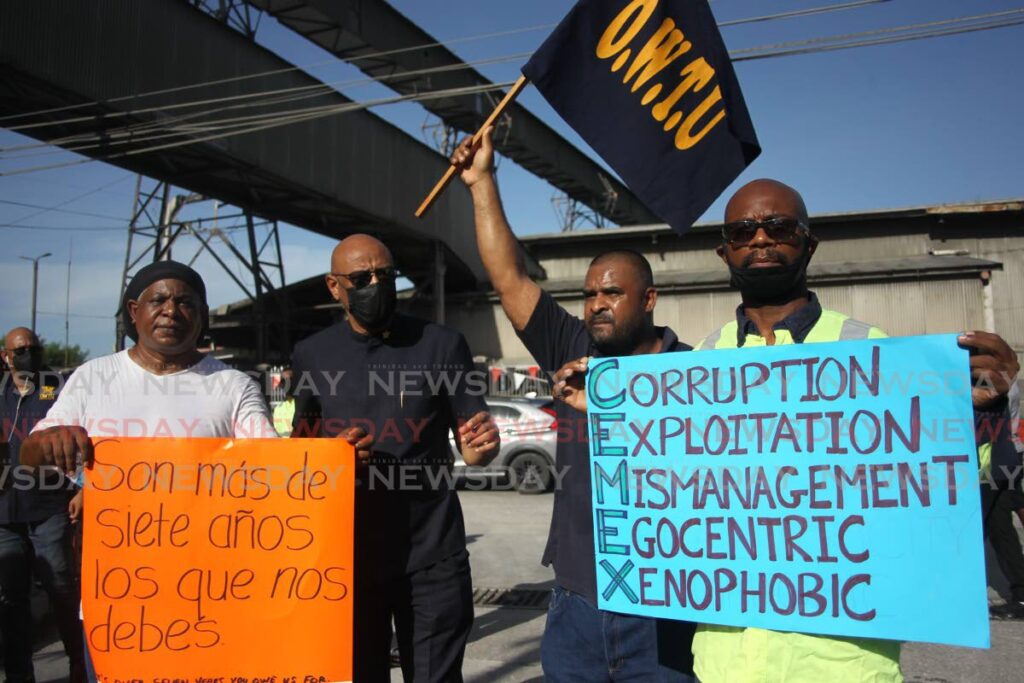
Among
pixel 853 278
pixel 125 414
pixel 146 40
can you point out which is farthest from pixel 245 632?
pixel 853 278

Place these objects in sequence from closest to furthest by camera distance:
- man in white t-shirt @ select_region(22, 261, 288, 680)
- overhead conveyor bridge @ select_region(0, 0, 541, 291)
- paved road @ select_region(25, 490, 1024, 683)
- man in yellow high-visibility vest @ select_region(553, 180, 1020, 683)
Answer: man in yellow high-visibility vest @ select_region(553, 180, 1020, 683)
man in white t-shirt @ select_region(22, 261, 288, 680)
paved road @ select_region(25, 490, 1024, 683)
overhead conveyor bridge @ select_region(0, 0, 541, 291)

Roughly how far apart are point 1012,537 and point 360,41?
15955 mm

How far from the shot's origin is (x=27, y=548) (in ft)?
13.8

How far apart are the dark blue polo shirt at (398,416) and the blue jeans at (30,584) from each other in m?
2.17

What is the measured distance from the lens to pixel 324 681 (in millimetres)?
2535

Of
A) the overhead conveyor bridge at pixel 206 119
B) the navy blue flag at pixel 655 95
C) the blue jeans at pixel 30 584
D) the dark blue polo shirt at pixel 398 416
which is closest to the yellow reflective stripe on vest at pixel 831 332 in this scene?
the navy blue flag at pixel 655 95

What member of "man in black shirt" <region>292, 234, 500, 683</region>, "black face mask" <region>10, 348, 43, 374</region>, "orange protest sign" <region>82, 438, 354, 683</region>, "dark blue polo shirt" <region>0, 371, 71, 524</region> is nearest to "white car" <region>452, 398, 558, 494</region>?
"black face mask" <region>10, 348, 43, 374</region>

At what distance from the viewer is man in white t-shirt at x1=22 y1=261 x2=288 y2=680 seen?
2.66m

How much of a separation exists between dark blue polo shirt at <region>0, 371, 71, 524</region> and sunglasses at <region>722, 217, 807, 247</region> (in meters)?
3.56

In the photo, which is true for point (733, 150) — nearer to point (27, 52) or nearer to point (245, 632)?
point (245, 632)

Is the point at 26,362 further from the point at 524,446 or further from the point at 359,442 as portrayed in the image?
the point at 524,446

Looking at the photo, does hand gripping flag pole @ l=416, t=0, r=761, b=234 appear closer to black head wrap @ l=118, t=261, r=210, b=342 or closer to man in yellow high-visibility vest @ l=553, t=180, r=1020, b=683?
man in yellow high-visibility vest @ l=553, t=180, r=1020, b=683

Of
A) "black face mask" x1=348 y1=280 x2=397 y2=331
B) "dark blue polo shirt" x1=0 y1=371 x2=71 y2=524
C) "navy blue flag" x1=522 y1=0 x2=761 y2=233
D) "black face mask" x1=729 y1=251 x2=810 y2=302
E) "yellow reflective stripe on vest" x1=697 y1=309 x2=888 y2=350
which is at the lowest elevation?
"dark blue polo shirt" x1=0 y1=371 x2=71 y2=524

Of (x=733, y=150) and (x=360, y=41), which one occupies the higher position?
(x=360, y=41)
